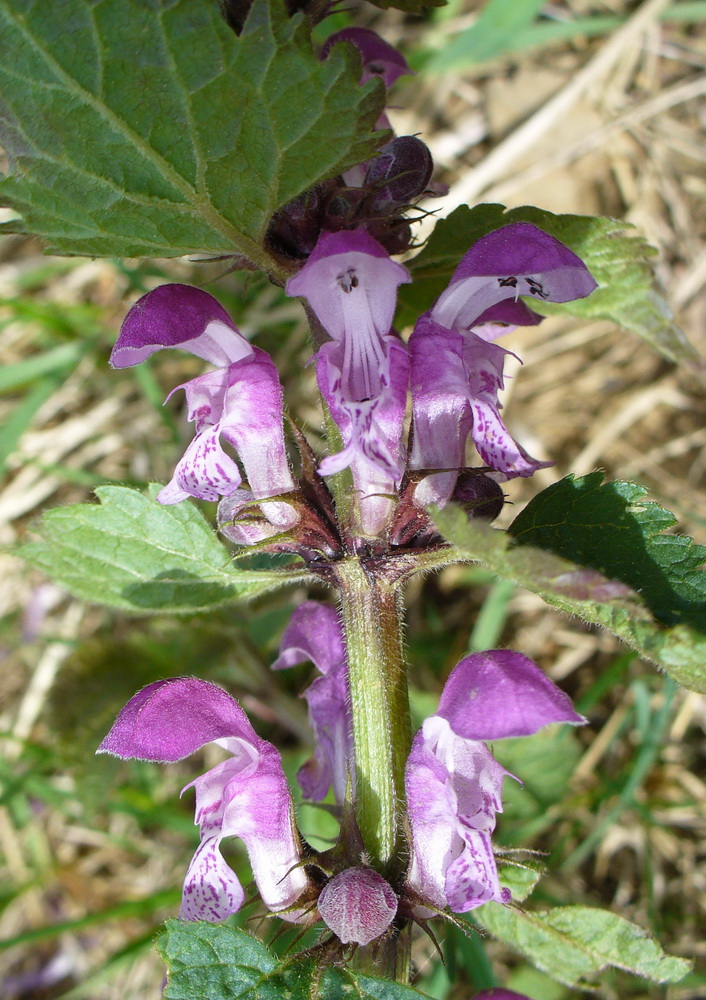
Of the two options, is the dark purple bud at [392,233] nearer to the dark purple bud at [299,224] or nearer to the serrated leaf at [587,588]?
the dark purple bud at [299,224]

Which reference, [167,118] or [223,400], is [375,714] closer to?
[223,400]

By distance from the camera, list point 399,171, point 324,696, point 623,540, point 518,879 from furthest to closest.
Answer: point 324,696 → point 518,879 → point 399,171 → point 623,540

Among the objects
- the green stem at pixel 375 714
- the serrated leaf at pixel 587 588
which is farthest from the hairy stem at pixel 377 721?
the serrated leaf at pixel 587 588

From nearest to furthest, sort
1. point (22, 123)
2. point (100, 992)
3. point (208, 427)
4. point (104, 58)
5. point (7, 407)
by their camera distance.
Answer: point (104, 58), point (22, 123), point (208, 427), point (100, 992), point (7, 407)

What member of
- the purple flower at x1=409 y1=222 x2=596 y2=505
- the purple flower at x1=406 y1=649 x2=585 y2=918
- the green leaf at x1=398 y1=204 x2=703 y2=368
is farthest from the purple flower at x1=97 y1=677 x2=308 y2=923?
the green leaf at x1=398 y1=204 x2=703 y2=368

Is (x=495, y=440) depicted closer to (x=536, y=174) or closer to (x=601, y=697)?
(x=601, y=697)

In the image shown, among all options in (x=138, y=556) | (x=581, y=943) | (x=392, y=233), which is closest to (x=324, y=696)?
(x=138, y=556)

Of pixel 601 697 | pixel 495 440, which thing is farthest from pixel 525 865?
pixel 601 697
